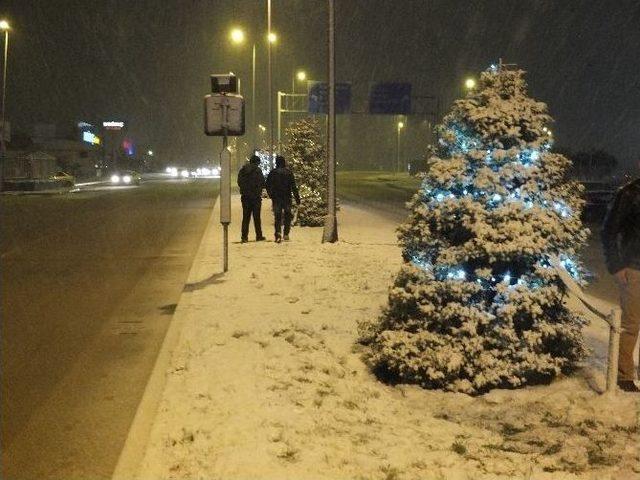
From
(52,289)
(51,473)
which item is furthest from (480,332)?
(52,289)

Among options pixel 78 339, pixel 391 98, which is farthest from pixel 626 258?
pixel 391 98

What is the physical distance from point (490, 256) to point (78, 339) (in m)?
4.54

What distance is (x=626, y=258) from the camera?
5.82 metres

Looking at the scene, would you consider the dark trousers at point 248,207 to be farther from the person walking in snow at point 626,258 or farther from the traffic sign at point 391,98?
the traffic sign at point 391,98

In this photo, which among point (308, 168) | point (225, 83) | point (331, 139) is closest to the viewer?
point (225, 83)

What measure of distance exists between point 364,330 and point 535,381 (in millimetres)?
1678

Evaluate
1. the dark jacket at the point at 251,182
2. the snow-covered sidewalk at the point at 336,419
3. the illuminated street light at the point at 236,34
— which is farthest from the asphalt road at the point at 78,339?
the illuminated street light at the point at 236,34

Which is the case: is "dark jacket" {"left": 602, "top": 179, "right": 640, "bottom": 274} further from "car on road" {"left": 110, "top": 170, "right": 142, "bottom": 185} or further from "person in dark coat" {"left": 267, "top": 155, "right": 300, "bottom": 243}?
"car on road" {"left": 110, "top": 170, "right": 142, "bottom": 185}

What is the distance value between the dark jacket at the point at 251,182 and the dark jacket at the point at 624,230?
11171 mm

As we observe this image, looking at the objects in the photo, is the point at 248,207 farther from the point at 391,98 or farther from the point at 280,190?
the point at 391,98

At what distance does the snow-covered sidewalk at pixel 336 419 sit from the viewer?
444cm

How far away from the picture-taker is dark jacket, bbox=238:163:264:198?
16484 mm

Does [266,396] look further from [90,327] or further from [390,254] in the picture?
[390,254]

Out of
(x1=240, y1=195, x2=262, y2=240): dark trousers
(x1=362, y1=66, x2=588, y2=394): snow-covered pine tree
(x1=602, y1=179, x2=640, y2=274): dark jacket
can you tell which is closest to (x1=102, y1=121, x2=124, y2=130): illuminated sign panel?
(x1=240, y1=195, x2=262, y2=240): dark trousers
